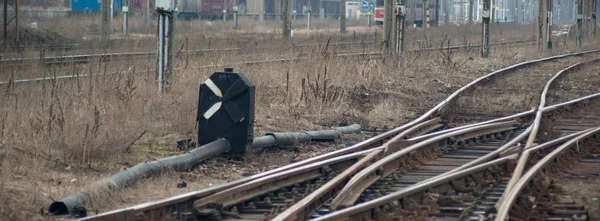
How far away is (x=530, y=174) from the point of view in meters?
8.36

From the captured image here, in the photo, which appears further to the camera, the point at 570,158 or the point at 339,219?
the point at 570,158

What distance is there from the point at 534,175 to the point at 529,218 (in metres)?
1.51

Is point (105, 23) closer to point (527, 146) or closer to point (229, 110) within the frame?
point (229, 110)

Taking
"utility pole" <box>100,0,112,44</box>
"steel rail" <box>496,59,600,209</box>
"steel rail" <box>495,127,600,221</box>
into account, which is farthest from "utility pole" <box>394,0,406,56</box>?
"steel rail" <box>495,127,600,221</box>

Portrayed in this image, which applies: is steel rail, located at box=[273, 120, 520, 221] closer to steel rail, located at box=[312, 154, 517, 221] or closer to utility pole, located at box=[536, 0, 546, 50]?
steel rail, located at box=[312, 154, 517, 221]

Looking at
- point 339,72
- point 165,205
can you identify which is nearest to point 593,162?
point 165,205

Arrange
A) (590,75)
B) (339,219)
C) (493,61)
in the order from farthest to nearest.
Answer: (493,61), (590,75), (339,219)

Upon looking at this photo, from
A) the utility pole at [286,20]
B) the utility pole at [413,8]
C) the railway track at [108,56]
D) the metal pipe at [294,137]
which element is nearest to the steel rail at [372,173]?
the metal pipe at [294,137]

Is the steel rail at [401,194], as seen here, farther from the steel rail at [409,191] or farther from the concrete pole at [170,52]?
the concrete pole at [170,52]

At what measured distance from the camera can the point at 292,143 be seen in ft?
36.0

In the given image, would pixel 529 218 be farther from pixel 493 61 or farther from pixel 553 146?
pixel 493 61

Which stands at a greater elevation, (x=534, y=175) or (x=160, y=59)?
(x=160, y=59)

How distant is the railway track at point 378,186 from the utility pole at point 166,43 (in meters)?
3.73

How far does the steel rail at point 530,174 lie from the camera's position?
6889mm
